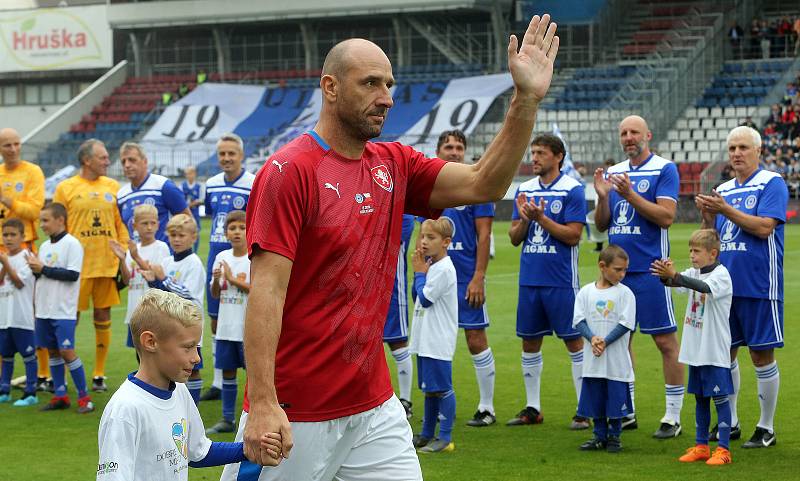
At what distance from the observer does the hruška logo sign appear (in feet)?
171

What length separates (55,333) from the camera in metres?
9.59

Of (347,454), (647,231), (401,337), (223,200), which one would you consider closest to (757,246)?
(647,231)

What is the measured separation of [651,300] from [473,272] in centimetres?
143

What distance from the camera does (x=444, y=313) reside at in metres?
8.29

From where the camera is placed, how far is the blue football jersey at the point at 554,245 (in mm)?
8945

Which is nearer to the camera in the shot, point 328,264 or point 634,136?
point 328,264

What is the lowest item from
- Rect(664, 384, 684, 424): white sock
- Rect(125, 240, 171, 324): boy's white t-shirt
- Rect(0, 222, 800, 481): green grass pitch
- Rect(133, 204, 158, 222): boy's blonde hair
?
Rect(0, 222, 800, 481): green grass pitch

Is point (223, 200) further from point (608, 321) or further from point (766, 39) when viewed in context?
point (766, 39)

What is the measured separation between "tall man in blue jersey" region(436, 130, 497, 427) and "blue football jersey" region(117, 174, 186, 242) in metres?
2.62

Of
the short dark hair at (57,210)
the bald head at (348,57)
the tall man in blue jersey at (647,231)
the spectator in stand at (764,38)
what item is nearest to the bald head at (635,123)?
the tall man in blue jersey at (647,231)

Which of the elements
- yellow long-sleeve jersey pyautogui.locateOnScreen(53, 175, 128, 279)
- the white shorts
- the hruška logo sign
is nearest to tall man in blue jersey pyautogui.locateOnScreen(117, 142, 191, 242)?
yellow long-sleeve jersey pyautogui.locateOnScreen(53, 175, 128, 279)

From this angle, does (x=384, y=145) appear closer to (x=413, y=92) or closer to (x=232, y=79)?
(x=413, y=92)

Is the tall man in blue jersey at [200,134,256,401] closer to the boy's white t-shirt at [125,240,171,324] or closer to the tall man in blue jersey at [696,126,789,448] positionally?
the boy's white t-shirt at [125,240,171,324]

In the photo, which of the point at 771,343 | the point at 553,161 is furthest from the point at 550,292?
the point at 771,343
